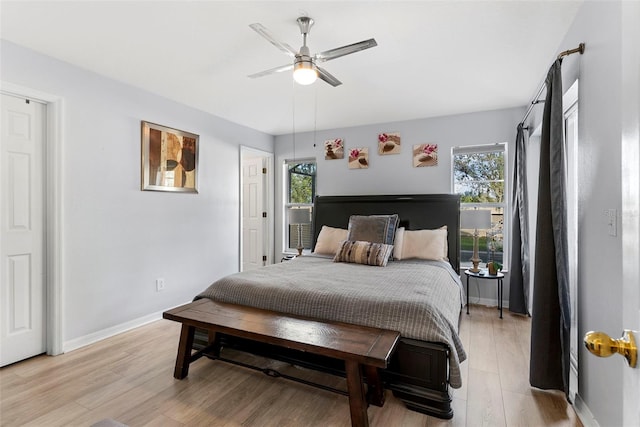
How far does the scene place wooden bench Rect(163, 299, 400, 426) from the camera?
168 cm

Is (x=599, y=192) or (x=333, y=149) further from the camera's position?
(x=333, y=149)

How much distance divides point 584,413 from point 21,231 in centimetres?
398

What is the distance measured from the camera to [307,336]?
184 centimetres

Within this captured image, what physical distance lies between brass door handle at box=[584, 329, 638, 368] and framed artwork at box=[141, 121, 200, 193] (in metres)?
3.62

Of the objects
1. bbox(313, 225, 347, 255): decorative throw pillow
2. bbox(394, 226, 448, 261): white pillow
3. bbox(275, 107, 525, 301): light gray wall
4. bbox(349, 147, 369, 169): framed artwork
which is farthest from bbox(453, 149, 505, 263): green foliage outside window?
bbox(313, 225, 347, 255): decorative throw pillow

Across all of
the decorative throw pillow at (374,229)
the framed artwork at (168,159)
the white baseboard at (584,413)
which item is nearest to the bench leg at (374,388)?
the white baseboard at (584,413)

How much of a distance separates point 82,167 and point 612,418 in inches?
154

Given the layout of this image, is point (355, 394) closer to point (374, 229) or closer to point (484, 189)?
point (374, 229)

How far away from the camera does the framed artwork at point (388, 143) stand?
172 inches

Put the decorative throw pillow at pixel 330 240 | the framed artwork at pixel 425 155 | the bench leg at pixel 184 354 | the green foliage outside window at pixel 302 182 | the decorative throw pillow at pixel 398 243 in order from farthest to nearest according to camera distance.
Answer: the green foliage outside window at pixel 302 182 → the framed artwork at pixel 425 155 → the decorative throw pillow at pixel 330 240 → the decorative throw pillow at pixel 398 243 → the bench leg at pixel 184 354

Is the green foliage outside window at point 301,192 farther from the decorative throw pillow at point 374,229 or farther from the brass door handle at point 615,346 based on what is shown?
the brass door handle at point 615,346

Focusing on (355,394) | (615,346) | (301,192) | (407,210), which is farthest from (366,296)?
(301,192)

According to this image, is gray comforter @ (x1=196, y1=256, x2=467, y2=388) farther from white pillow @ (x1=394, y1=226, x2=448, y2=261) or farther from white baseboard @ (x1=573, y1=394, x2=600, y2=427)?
white baseboard @ (x1=573, y1=394, x2=600, y2=427)

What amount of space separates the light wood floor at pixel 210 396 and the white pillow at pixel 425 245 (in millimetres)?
1076
